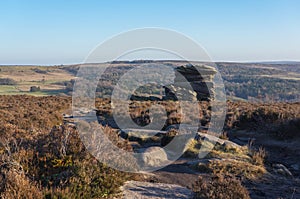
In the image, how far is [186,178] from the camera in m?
8.22

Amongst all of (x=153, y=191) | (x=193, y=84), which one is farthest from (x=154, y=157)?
(x=193, y=84)

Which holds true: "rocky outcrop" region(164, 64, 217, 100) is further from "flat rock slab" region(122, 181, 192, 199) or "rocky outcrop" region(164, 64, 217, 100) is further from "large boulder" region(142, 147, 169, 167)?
"flat rock slab" region(122, 181, 192, 199)

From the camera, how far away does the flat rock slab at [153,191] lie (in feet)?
21.4

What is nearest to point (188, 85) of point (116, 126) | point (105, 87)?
point (116, 126)

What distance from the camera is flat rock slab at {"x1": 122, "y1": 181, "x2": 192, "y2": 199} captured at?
6509 mm

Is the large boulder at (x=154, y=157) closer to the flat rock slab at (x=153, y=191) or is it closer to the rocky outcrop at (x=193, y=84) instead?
the flat rock slab at (x=153, y=191)

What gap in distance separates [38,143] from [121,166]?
7.03 feet

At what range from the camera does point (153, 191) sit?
22.5 ft

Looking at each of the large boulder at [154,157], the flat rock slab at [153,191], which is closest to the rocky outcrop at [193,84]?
the large boulder at [154,157]

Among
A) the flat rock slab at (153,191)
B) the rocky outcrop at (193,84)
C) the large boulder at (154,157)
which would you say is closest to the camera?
the flat rock slab at (153,191)

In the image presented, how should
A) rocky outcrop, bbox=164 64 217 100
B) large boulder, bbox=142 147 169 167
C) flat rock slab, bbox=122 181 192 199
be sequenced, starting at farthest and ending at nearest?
1. rocky outcrop, bbox=164 64 217 100
2. large boulder, bbox=142 147 169 167
3. flat rock slab, bbox=122 181 192 199

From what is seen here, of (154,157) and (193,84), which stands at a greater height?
(193,84)

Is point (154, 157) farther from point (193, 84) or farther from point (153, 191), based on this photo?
point (193, 84)

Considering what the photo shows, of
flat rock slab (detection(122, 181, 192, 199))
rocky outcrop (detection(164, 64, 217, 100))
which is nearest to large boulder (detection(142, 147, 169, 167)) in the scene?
flat rock slab (detection(122, 181, 192, 199))
